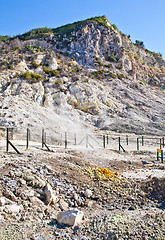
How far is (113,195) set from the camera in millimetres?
5688

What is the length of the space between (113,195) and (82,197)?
1052 millimetres

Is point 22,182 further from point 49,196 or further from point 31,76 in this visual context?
point 31,76

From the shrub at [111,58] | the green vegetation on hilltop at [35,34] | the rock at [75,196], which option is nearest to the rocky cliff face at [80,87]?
the shrub at [111,58]

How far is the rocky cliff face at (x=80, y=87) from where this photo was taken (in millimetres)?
25078

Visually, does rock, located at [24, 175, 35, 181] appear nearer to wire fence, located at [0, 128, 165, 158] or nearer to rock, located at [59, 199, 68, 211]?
rock, located at [59, 199, 68, 211]

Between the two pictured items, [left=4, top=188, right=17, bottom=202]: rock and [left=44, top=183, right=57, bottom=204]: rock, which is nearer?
[left=4, top=188, right=17, bottom=202]: rock

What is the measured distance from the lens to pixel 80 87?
31344 millimetres

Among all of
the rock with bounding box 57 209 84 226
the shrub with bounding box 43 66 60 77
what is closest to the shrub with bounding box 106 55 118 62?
the shrub with bounding box 43 66 60 77

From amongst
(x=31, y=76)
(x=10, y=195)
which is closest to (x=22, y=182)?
(x=10, y=195)

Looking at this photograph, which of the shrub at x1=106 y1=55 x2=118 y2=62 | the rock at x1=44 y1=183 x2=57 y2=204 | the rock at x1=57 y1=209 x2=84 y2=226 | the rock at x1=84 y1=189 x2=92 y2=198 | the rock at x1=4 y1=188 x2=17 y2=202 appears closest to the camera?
the rock at x1=57 y1=209 x2=84 y2=226

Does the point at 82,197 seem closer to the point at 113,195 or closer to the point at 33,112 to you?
the point at 113,195

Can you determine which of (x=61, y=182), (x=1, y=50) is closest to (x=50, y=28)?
(x=1, y=50)

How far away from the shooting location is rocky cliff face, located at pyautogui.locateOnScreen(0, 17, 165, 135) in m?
25.1

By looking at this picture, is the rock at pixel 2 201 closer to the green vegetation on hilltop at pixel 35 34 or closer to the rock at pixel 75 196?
the rock at pixel 75 196
